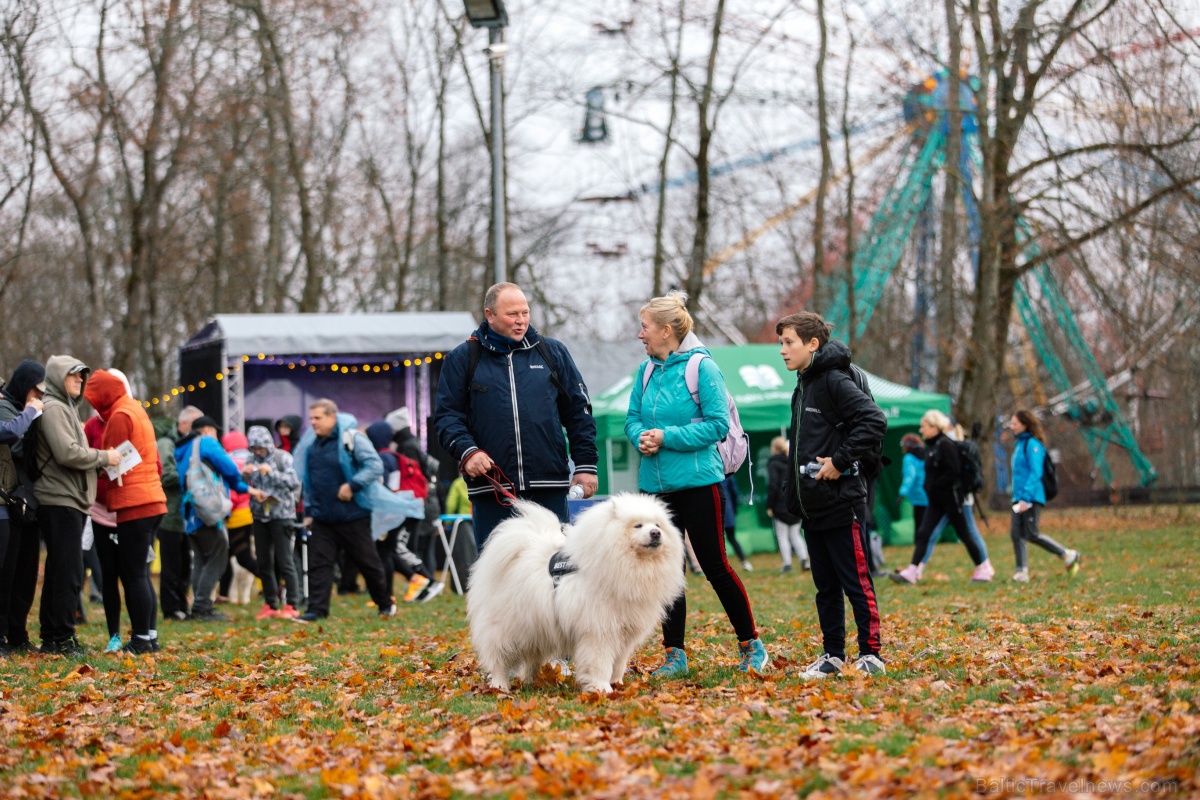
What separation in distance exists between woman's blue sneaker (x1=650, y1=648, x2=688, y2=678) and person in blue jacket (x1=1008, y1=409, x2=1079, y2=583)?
275 inches

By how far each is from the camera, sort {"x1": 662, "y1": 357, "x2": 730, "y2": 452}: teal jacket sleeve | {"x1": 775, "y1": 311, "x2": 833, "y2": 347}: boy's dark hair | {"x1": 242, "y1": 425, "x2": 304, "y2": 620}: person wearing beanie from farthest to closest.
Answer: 1. {"x1": 242, "y1": 425, "x2": 304, "y2": 620}: person wearing beanie
2. {"x1": 775, "y1": 311, "x2": 833, "y2": 347}: boy's dark hair
3. {"x1": 662, "y1": 357, "x2": 730, "y2": 452}: teal jacket sleeve

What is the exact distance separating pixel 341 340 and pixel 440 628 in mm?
9039

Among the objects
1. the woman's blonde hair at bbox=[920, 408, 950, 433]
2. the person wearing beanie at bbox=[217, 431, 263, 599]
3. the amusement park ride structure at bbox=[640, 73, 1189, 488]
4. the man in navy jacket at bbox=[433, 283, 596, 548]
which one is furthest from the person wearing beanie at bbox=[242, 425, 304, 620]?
the amusement park ride structure at bbox=[640, 73, 1189, 488]

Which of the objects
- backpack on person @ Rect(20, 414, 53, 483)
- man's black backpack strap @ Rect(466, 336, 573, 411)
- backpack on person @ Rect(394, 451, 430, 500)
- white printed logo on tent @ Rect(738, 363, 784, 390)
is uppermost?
white printed logo on tent @ Rect(738, 363, 784, 390)

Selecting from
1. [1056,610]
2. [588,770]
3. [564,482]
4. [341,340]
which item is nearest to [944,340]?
[341,340]

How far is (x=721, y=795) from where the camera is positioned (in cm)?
411

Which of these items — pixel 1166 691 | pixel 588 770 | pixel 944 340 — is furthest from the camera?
pixel 944 340

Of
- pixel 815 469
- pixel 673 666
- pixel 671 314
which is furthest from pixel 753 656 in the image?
pixel 671 314

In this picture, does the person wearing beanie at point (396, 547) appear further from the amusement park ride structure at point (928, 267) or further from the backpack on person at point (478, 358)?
the amusement park ride structure at point (928, 267)

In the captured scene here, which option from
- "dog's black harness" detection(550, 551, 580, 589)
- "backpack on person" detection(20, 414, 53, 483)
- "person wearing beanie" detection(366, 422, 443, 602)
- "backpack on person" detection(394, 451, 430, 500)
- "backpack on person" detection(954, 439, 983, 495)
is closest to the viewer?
"dog's black harness" detection(550, 551, 580, 589)

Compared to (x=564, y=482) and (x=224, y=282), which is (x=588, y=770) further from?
(x=224, y=282)

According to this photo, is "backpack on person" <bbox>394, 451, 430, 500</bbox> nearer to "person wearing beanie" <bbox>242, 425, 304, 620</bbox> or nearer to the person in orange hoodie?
"person wearing beanie" <bbox>242, 425, 304, 620</bbox>

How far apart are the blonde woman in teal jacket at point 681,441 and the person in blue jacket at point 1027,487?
6.95 m

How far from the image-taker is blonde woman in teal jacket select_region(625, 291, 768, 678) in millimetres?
6496
